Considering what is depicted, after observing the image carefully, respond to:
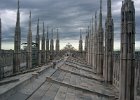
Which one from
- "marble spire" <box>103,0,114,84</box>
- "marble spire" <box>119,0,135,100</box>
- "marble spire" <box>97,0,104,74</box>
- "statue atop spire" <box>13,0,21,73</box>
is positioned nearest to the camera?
"marble spire" <box>119,0,135,100</box>

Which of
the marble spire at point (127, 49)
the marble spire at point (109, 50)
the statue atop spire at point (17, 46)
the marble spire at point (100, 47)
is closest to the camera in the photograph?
the marble spire at point (127, 49)

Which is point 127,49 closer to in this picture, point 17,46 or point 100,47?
point 100,47

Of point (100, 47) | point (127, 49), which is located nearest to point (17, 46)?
point (100, 47)

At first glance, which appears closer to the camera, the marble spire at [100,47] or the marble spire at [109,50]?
the marble spire at [109,50]

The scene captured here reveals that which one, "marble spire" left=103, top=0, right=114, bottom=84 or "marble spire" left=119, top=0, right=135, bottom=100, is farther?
"marble spire" left=103, top=0, right=114, bottom=84

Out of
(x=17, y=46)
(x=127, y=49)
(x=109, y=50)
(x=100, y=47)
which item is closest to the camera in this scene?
(x=127, y=49)

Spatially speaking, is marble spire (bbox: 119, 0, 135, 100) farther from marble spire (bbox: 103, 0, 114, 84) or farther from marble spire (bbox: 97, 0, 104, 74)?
marble spire (bbox: 97, 0, 104, 74)

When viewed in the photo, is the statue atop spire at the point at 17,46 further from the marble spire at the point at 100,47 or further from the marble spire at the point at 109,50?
the marble spire at the point at 109,50

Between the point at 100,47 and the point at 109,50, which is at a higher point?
the point at 100,47

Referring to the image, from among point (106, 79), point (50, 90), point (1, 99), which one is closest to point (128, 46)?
point (50, 90)

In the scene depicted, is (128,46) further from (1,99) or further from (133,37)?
(1,99)

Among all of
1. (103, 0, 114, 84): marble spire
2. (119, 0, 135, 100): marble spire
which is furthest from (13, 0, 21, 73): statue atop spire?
(119, 0, 135, 100): marble spire

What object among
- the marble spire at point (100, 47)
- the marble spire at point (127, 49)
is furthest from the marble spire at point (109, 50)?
the marble spire at point (127, 49)

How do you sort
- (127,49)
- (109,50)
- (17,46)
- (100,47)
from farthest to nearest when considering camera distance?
(17,46), (100,47), (109,50), (127,49)
